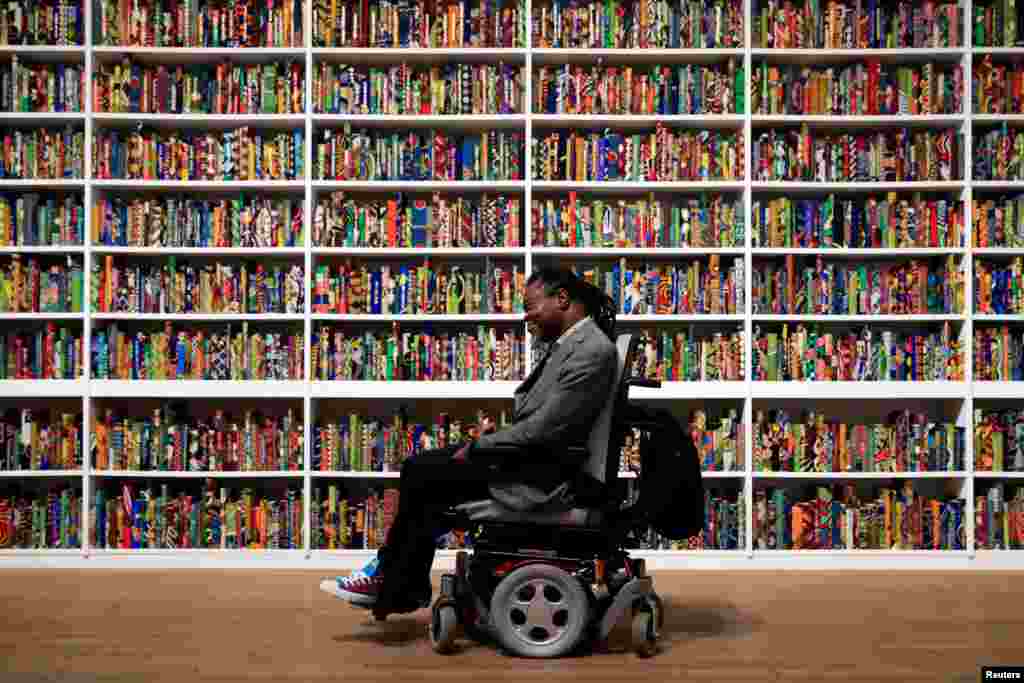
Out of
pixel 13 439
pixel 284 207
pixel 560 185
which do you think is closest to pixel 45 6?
pixel 284 207

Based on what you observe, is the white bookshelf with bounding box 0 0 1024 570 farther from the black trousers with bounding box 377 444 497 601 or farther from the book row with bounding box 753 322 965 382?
the black trousers with bounding box 377 444 497 601

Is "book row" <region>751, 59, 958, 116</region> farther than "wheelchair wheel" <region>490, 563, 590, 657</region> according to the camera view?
Yes

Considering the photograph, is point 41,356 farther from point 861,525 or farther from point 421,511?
point 861,525

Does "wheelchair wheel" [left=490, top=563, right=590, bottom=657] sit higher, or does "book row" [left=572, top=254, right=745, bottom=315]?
"book row" [left=572, top=254, right=745, bottom=315]

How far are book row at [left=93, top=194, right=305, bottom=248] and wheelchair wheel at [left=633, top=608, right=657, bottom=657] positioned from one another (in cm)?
268

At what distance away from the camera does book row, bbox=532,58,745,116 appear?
5188 mm

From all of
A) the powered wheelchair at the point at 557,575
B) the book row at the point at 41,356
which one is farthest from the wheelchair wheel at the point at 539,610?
the book row at the point at 41,356

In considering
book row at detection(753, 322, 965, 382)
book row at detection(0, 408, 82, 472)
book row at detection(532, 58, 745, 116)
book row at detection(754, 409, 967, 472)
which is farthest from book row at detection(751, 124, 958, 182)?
book row at detection(0, 408, 82, 472)

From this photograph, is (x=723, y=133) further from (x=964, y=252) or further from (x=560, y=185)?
(x=964, y=252)

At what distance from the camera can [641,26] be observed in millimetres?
5156

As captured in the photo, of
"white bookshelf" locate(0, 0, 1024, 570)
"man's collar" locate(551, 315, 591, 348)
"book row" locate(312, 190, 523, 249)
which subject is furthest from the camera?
"book row" locate(312, 190, 523, 249)

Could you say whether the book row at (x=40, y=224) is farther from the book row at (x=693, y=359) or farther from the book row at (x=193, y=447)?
the book row at (x=693, y=359)

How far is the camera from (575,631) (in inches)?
131

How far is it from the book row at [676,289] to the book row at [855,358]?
9.0 inches
